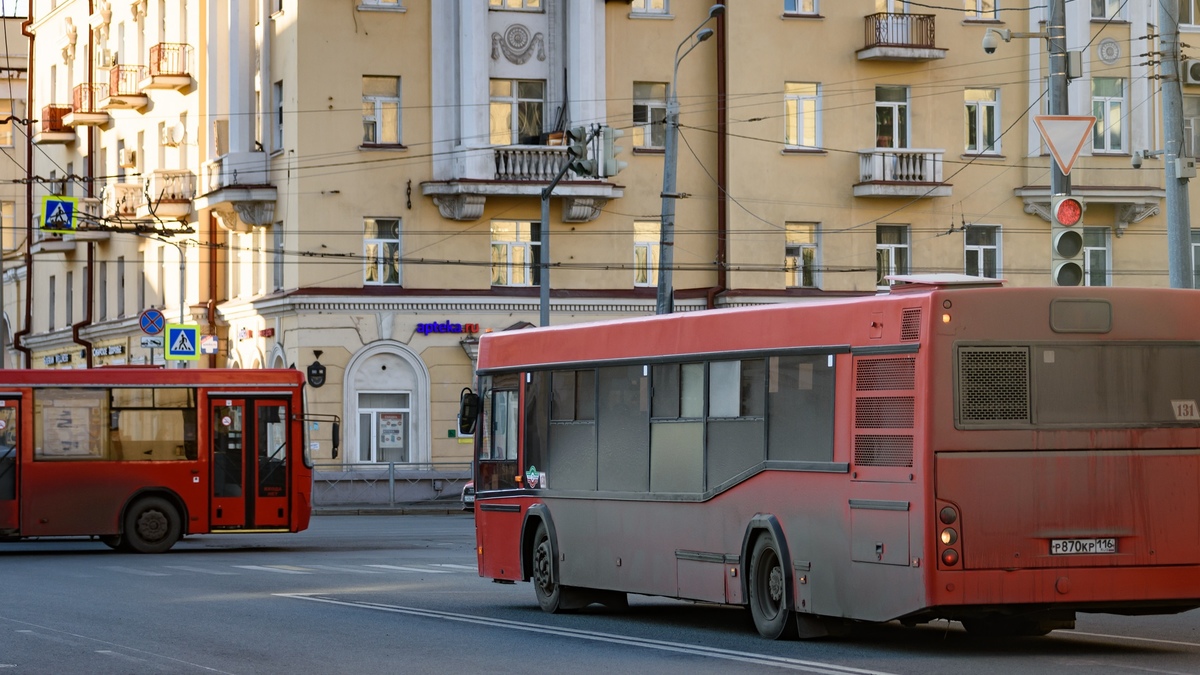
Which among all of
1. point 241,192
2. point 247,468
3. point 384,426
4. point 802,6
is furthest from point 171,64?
point 247,468

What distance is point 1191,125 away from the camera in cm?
5028

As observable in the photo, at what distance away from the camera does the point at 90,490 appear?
30.4 metres

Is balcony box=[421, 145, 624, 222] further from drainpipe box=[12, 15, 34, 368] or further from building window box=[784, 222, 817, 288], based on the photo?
drainpipe box=[12, 15, 34, 368]

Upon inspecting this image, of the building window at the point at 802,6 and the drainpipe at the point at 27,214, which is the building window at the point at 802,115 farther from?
the drainpipe at the point at 27,214

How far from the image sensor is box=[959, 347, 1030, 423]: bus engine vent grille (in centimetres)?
1343

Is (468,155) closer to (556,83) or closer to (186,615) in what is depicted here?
(556,83)

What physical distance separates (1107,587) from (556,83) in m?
34.9

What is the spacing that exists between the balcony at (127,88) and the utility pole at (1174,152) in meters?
38.5

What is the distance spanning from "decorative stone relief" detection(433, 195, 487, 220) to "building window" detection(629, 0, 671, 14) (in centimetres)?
600

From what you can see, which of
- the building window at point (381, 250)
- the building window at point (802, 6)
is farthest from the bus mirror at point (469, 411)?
the building window at point (802, 6)

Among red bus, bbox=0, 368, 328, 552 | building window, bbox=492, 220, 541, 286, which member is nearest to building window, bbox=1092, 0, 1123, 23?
building window, bbox=492, 220, 541, 286

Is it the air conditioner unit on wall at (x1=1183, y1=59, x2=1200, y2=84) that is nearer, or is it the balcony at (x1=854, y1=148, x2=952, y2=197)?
the air conditioner unit on wall at (x1=1183, y1=59, x2=1200, y2=84)

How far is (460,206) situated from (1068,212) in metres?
28.1

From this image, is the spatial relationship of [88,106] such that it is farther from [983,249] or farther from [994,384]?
[994,384]
